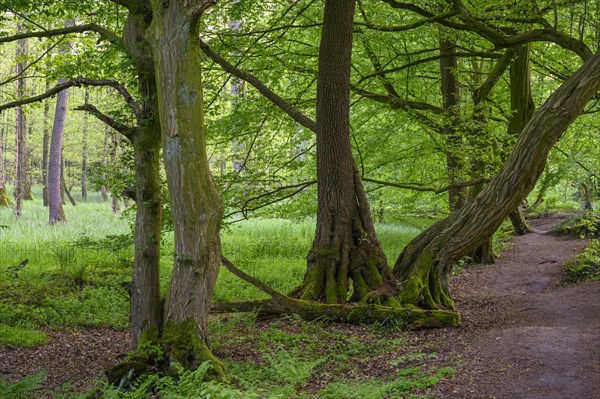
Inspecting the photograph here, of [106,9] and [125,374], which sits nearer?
[125,374]

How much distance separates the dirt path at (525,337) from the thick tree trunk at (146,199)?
3268 mm

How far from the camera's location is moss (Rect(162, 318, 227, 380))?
5773mm

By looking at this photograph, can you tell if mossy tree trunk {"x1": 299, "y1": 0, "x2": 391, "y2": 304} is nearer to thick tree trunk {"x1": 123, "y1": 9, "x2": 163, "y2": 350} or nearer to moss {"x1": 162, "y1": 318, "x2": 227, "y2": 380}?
thick tree trunk {"x1": 123, "y1": 9, "x2": 163, "y2": 350}

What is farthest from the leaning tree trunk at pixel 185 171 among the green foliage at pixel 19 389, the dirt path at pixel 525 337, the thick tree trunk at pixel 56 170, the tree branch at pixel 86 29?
the thick tree trunk at pixel 56 170

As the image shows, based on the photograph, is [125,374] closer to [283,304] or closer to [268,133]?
[283,304]

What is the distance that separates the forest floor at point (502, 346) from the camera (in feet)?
17.3

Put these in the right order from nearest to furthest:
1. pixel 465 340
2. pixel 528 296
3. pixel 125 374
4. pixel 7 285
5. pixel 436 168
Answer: pixel 125 374
pixel 465 340
pixel 528 296
pixel 7 285
pixel 436 168

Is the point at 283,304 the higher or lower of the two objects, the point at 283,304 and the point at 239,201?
the lower

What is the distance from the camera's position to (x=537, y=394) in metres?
4.93

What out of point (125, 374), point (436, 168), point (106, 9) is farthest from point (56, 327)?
point (436, 168)

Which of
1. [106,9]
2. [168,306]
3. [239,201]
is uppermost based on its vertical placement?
[106,9]

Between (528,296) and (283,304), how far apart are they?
14.6 feet

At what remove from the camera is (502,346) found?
6.53 metres

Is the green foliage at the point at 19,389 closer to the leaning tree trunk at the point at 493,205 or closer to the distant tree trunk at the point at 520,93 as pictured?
the leaning tree trunk at the point at 493,205
